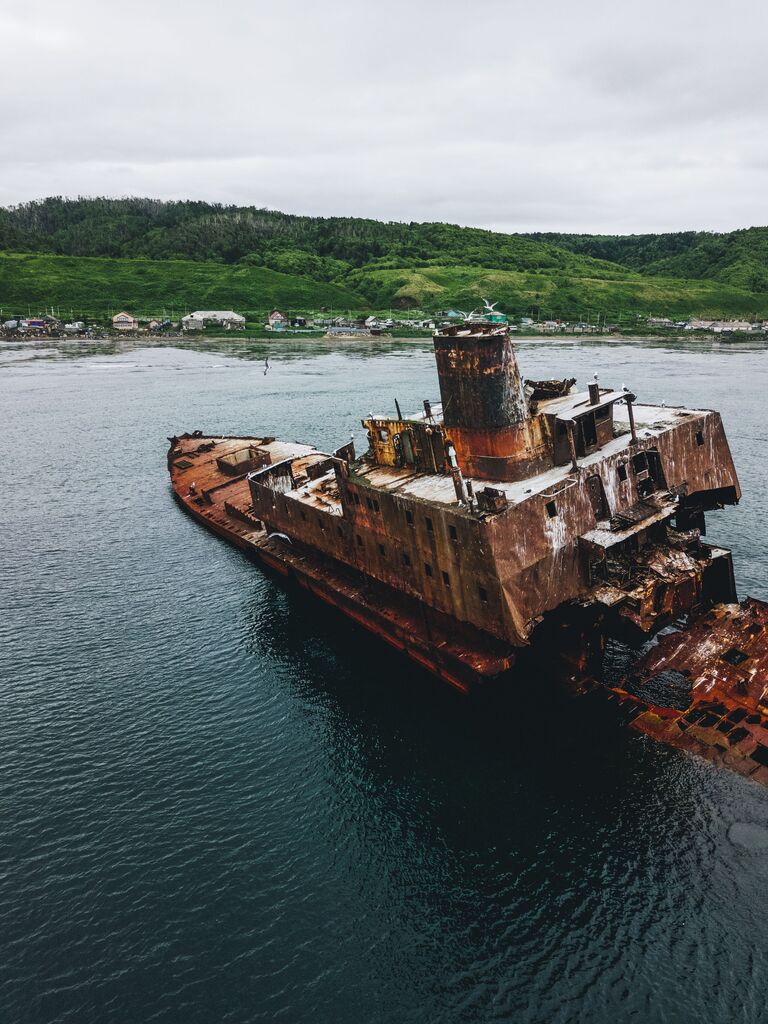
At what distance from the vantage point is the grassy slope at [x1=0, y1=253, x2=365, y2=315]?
556 feet

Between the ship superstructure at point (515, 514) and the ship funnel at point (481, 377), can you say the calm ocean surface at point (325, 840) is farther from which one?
the ship funnel at point (481, 377)

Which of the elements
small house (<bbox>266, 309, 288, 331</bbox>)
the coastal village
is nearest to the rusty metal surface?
the coastal village

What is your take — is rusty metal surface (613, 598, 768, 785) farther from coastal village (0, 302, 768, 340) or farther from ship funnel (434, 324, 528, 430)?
coastal village (0, 302, 768, 340)

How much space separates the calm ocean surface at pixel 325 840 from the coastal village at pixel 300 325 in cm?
12586

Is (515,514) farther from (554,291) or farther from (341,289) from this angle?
(341,289)

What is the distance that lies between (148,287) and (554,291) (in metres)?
114

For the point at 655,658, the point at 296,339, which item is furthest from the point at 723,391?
the point at 296,339

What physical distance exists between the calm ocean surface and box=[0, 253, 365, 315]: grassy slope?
160m

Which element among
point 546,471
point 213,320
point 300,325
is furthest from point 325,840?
point 213,320

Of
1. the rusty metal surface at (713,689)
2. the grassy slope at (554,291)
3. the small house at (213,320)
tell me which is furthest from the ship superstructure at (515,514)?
the grassy slope at (554,291)

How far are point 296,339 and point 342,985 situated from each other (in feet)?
456

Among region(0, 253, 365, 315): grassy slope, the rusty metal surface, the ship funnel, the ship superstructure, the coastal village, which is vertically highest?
region(0, 253, 365, 315): grassy slope

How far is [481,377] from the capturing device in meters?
18.5

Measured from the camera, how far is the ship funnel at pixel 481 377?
723 inches
